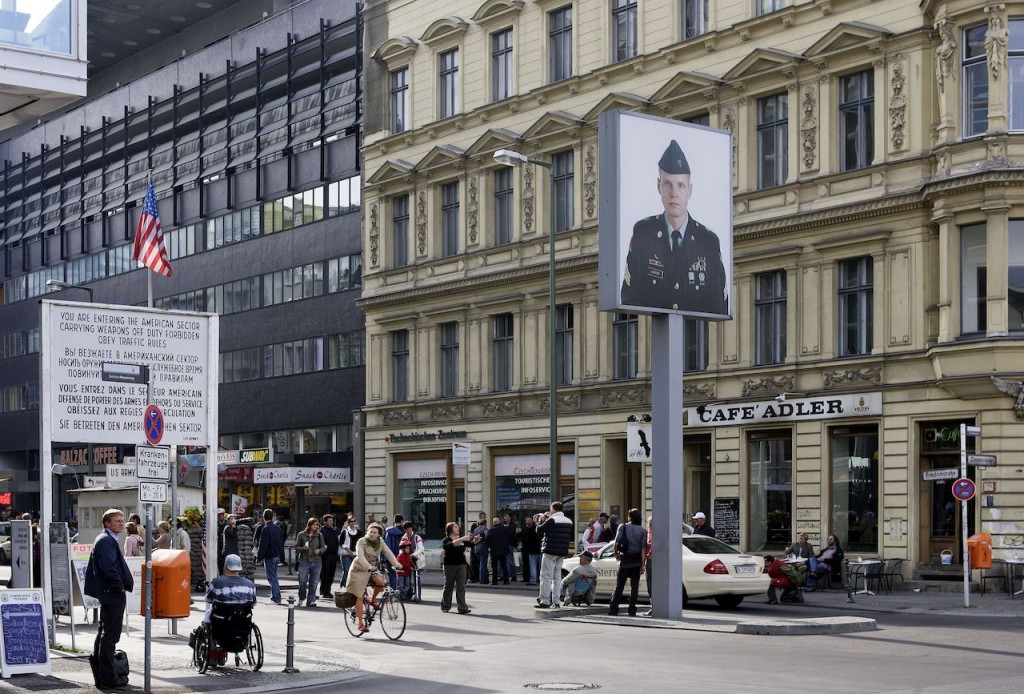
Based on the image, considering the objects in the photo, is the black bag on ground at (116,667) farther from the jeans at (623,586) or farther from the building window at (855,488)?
the building window at (855,488)

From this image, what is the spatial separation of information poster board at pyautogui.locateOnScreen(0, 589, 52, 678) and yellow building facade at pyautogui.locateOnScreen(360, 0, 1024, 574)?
17.7m

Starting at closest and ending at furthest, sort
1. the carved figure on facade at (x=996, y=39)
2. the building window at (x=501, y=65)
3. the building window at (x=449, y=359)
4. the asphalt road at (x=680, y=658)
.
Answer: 1. the asphalt road at (x=680, y=658)
2. the carved figure on facade at (x=996, y=39)
3. the building window at (x=501, y=65)
4. the building window at (x=449, y=359)

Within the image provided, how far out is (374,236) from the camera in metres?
52.6

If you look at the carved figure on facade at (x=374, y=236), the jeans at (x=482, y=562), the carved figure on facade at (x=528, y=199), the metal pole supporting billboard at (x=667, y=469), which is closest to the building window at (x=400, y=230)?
the carved figure on facade at (x=374, y=236)

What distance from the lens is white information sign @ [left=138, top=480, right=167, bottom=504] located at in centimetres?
1878

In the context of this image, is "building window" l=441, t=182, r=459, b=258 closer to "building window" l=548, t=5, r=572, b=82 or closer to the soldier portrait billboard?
"building window" l=548, t=5, r=572, b=82

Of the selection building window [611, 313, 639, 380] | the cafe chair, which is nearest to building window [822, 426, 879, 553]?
the cafe chair

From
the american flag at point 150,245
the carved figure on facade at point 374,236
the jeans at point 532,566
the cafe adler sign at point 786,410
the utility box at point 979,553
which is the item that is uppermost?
the carved figure on facade at point 374,236

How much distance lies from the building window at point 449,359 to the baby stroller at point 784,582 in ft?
65.1

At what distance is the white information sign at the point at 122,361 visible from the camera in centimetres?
2203

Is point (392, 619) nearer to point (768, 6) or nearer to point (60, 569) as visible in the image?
point (60, 569)

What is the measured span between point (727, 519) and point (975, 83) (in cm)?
1217

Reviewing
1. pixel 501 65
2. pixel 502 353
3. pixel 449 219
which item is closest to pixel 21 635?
pixel 502 353

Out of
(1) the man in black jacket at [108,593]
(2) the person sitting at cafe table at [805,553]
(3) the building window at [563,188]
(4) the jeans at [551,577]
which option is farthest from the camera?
(3) the building window at [563,188]
